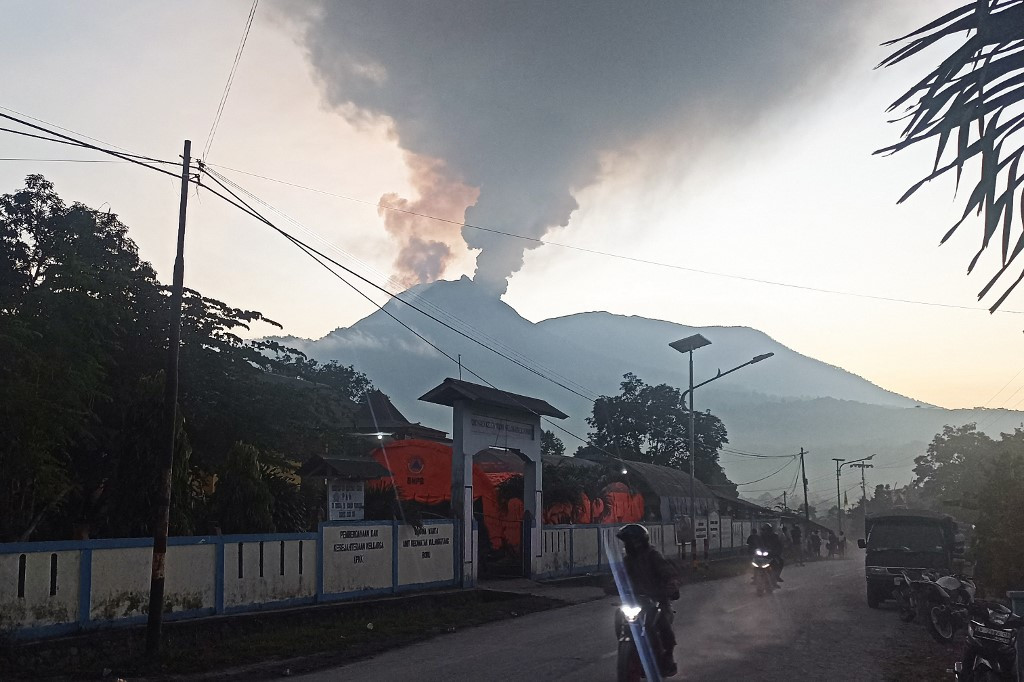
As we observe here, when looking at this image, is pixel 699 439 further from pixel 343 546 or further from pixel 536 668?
pixel 536 668

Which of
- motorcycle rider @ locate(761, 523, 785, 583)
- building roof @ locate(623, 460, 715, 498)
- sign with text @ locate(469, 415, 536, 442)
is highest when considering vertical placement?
sign with text @ locate(469, 415, 536, 442)

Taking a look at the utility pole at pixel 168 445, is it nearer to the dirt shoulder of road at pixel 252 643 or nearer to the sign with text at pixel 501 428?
the dirt shoulder of road at pixel 252 643

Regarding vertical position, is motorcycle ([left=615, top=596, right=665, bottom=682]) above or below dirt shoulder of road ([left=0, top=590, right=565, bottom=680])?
above

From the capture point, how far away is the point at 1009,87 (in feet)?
18.1

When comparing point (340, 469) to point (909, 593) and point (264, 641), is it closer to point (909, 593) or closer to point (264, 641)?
point (264, 641)

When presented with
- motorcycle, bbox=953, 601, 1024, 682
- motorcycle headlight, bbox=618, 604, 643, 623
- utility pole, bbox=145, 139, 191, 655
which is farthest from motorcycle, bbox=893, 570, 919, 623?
utility pole, bbox=145, 139, 191, 655

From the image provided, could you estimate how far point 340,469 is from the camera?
19.9 m

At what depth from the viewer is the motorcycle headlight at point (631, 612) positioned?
28.2 ft

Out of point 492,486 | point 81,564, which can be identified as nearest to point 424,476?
point 492,486

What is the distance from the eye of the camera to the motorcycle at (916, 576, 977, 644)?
582 inches

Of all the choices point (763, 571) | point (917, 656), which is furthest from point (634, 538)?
point (763, 571)

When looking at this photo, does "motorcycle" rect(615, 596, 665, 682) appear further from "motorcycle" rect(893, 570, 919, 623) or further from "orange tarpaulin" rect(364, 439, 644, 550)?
"orange tarpaulin" rect(364, 439, 644, 550)

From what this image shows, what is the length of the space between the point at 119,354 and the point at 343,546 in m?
6.76

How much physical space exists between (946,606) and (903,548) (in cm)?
615
